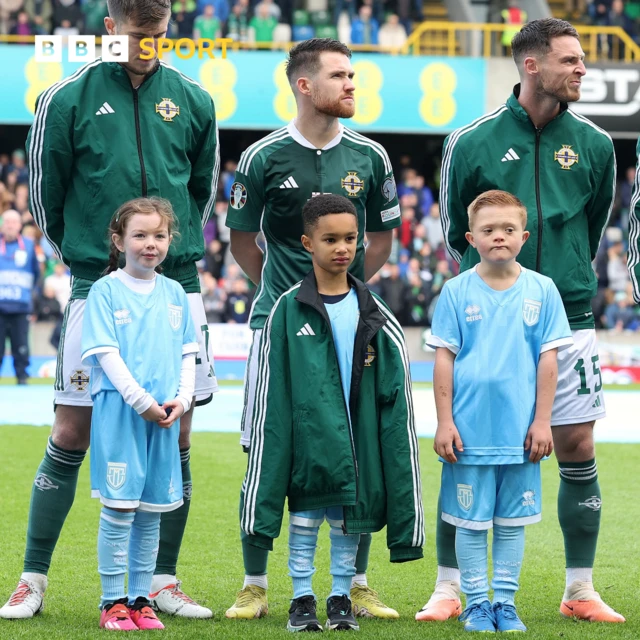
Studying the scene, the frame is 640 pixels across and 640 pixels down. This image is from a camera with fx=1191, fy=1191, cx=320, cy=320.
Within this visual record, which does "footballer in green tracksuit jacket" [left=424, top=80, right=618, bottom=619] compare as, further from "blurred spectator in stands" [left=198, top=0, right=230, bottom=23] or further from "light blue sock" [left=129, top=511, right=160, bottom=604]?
"blurred spectator in stands" [left=198, top=0, right=230, bottom=23]

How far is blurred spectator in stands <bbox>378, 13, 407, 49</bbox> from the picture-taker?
23.3m

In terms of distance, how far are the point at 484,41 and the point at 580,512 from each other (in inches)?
789

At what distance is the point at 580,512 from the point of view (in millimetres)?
5242

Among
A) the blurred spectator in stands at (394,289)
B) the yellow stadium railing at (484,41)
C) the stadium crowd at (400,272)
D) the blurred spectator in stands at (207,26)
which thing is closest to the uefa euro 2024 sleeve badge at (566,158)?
the stadium crowd at (400,272)

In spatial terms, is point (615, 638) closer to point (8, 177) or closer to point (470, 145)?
point (470, 145)

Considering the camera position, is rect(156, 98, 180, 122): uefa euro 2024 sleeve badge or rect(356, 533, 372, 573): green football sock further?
rect(356, 533, 372, 573): green football sock

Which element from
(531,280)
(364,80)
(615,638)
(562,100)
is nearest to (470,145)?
(562,100)

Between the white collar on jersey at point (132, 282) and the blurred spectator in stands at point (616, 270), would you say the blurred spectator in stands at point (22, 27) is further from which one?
the white collar on jersey at point (132, 282)

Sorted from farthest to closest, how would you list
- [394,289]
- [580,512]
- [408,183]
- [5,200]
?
[408,183], [5,200], [394,289], [580,512]

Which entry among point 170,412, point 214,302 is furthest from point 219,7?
point 170,412

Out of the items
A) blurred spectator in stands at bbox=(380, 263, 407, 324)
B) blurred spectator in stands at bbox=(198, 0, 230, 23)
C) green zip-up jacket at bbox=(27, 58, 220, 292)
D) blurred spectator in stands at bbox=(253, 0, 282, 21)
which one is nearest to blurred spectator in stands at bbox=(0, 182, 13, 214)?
blurred spectator in stands at bbox=(198, 0, 230, 23)

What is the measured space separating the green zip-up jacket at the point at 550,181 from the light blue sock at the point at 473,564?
→ 1.10 m

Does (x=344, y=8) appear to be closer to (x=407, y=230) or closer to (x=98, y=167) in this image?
(x=407, y=230)

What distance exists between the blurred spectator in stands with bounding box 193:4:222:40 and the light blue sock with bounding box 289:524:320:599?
1830 centimetres
